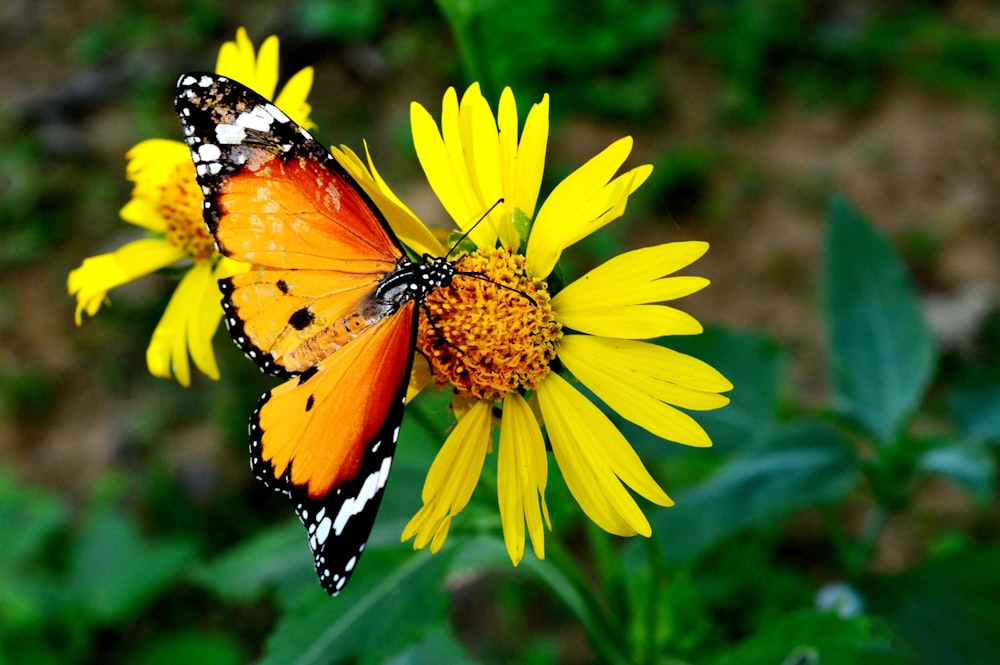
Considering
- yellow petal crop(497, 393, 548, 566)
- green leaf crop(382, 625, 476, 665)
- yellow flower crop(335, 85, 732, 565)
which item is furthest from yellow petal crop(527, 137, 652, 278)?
green leaf crop(382, 625, 476, 665)

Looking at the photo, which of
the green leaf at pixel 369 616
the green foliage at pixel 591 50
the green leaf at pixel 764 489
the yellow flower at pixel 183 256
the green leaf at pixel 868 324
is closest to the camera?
the green leaf at pixel 369 616

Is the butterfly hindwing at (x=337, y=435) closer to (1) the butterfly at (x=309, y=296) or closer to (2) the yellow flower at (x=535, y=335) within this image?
(1) the butterfly at (x=309, y=296)

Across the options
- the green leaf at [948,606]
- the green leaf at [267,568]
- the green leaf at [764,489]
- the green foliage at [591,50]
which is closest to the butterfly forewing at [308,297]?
the green leaf at [267,568]

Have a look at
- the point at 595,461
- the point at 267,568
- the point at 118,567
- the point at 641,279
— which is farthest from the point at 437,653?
the point at 118,567

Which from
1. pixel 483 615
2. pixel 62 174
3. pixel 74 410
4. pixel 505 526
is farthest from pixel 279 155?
pixel 62 174

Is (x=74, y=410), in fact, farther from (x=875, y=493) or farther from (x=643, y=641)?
(x=875, y=493)

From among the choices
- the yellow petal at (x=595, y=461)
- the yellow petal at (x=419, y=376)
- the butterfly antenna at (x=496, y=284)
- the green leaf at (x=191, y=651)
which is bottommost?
the green leaf at (x=191, y=651)

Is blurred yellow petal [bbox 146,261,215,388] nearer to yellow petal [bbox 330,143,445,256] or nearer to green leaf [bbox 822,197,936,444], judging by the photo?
yellow petal [bbox 330,143,445,256]
